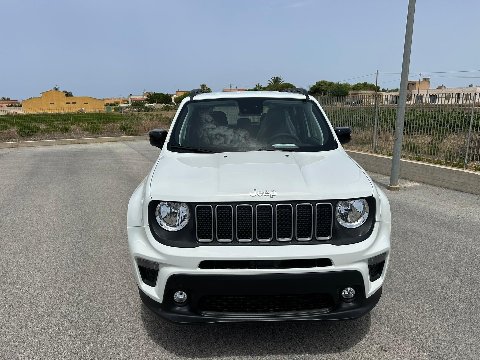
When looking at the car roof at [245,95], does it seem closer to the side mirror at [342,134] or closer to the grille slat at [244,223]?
the side mirror at [342,134]

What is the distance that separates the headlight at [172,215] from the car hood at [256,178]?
0.05m

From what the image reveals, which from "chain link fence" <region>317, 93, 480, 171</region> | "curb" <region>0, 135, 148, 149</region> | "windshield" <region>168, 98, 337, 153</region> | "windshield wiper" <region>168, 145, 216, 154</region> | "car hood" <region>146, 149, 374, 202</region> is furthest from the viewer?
"curb" <region>0, 135, 148, 149</region>

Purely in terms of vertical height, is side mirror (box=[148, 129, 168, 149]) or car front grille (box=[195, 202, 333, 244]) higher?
side mirror (box=[148, 129, 168, 149])

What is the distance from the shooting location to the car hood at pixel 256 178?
2.43 metres

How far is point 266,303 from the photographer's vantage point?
242 centimetres

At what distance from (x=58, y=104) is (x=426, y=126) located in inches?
5449

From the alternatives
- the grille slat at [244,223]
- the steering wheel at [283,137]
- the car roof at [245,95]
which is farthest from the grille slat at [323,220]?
the car roof at [245,95]

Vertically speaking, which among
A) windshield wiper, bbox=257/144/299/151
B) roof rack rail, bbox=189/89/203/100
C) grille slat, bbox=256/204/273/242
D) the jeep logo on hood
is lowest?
grille slat, bbox=256/204/273/242

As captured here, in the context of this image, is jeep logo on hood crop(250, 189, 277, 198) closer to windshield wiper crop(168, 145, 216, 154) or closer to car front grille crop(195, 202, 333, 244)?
car front grille crop(195, 202, 333, 244)

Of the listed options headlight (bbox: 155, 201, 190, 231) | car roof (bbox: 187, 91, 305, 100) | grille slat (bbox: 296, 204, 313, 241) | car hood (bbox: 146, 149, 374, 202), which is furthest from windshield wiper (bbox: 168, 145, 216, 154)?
grille slat (bbox: 296, 204, 313, 241)

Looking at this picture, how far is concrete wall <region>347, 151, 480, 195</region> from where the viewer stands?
24.2 feet

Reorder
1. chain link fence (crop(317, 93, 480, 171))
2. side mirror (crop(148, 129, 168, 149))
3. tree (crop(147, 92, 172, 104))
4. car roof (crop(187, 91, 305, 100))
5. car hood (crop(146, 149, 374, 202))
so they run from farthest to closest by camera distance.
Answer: tree (crop(147, 92, 172, 104)) < chain link fence (crop(317, 93, 480, 171)) < car roof (crop(187, 91, 305, 100)) < side mirror (crop(148, 129, 168, 149)) < car hood (crop(146, 149, 374, 202))

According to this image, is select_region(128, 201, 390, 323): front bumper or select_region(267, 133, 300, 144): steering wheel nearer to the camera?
select_region(128, 201, 390, 323): front bumper

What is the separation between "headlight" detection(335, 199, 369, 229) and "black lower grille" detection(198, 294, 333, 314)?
0.48 m
